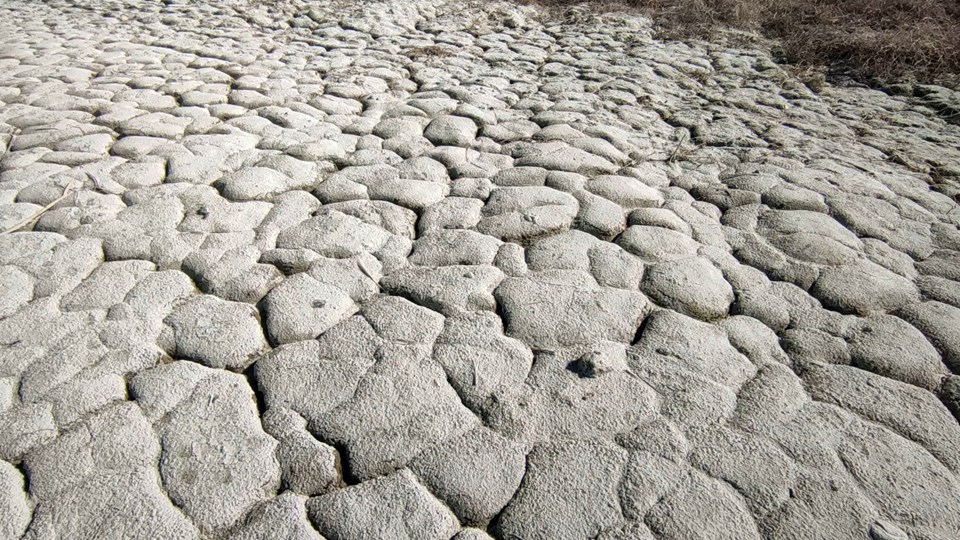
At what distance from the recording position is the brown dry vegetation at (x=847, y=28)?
418cm

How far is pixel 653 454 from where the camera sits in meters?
1.49

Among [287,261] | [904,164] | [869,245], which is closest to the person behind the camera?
[287,261]

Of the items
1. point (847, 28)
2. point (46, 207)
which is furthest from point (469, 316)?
point (847, 28)

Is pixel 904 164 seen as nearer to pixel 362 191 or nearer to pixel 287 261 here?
pixel 362 191

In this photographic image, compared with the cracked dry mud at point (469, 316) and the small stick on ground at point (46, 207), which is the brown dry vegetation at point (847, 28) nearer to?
the cracked dry mud at point (469, 316)

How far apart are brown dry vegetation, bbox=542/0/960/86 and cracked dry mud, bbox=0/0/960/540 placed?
28.8 inches

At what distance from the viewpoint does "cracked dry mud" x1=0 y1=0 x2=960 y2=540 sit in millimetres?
1402

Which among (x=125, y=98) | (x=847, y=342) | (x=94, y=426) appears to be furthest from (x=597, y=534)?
(x=125, y=98)

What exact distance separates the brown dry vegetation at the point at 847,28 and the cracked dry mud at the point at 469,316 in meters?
0.73

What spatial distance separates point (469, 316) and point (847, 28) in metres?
4.39

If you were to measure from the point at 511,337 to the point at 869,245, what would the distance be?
141 cm

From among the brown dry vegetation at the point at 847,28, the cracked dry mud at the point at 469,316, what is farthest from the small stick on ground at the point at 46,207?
the brown dry vegetation at the point at 847,28

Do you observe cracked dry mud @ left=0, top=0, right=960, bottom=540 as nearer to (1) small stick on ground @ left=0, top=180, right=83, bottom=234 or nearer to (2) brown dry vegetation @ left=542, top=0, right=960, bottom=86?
(1) small stick on ground @ left=0, top=180, right=83, bottom=234

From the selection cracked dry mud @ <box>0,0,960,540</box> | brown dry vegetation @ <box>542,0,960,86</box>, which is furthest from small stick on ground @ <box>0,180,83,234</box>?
brown dry vegetation @ <box>542,0,960,86</box>
